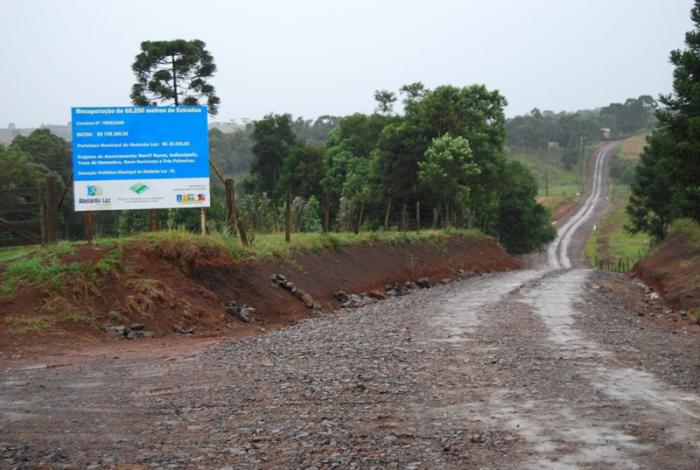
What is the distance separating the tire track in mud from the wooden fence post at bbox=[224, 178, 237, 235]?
652 cm

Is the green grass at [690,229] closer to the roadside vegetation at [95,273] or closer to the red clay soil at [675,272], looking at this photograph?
the red clay soil at [675,272]

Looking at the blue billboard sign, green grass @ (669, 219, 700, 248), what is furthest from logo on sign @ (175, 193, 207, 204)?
green grass @ (669, 219, 700, 248)

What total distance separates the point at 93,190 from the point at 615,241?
241 ft

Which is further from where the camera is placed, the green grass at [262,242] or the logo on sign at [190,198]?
the logo on sign at [190,198]

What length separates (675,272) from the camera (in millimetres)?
26781

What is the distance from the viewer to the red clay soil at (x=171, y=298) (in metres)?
13.1

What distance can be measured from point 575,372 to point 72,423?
6929mm

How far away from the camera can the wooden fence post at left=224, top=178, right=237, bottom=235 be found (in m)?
18.6

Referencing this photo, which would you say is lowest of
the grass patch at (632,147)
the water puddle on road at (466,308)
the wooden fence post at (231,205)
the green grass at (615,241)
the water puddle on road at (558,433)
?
the green grass at (615,241)

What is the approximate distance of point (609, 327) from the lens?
50.8 feet

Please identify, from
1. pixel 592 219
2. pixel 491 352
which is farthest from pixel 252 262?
pixel 592 219

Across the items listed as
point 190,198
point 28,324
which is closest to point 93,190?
point 190,198

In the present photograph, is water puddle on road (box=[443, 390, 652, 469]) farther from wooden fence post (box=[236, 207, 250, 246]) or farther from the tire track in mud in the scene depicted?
wooden fence post (box=[236, 207, 250, 246])

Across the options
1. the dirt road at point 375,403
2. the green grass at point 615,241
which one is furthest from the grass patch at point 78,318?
the green grass at point 615,241
